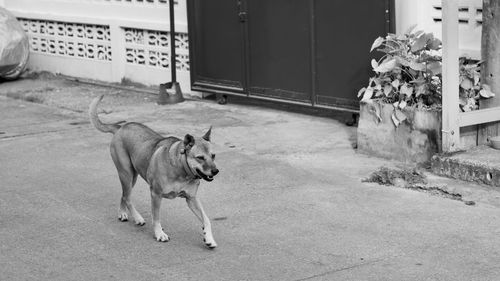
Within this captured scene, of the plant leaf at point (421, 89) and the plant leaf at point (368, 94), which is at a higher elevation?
the plant leaf at point (421, 89)

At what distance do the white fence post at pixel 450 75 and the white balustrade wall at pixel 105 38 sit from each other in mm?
5288

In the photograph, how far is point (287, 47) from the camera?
11.5m

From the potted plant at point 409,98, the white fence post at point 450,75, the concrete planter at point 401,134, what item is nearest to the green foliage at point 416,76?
the potted plant at point 409,98

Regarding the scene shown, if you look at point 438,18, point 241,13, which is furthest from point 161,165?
point 241,13

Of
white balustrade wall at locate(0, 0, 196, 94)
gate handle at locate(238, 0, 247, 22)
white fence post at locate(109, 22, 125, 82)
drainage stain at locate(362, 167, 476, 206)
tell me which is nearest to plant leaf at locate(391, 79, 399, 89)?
drainage stain at locate(362, 167, 476, 206)

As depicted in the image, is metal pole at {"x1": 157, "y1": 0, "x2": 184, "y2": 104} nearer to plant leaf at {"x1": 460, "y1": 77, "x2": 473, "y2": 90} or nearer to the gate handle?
the gate handle

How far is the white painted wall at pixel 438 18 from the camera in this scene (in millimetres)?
9609

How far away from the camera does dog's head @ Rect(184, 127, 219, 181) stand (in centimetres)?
650

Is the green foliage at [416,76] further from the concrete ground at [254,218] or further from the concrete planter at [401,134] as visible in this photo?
the concrete ground at [254,218]

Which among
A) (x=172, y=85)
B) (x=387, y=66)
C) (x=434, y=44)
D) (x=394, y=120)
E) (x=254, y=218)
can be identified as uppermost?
(x=434, y=44)

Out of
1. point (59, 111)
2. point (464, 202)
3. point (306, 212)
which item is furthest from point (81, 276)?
point (59, 111)

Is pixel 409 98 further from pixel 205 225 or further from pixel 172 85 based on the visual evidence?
pixel 172 85

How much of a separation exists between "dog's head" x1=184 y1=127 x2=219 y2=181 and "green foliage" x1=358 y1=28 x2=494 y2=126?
3.13m

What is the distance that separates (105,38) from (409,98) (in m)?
6.89
